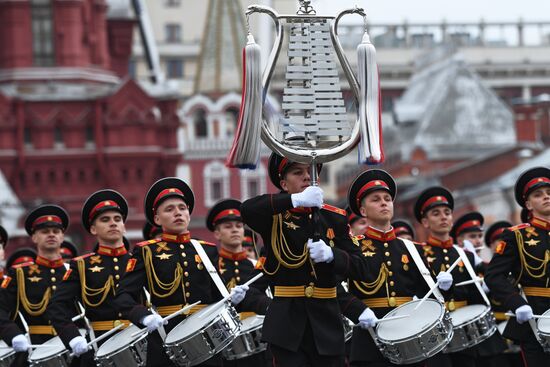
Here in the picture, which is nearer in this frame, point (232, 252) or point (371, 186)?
point (371, 186)

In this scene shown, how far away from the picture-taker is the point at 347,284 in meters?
13.1

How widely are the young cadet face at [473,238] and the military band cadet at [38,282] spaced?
3988 millimetres

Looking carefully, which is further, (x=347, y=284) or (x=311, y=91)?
(x=347, y=284)

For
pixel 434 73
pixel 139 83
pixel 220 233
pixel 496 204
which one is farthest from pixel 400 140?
pixel 220 233

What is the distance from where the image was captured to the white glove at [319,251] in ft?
35.6

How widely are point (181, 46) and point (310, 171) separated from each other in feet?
300

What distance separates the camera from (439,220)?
14.5 meters

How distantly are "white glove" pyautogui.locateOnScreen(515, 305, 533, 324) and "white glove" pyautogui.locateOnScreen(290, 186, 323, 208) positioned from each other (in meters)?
2.32

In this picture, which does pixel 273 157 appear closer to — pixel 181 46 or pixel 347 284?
pixel 347 284

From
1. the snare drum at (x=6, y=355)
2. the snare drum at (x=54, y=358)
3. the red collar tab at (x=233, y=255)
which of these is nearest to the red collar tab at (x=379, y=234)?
the red collar tab at (x=233, y=255)

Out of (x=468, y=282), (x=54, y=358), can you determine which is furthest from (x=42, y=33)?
(x=468, y=282)

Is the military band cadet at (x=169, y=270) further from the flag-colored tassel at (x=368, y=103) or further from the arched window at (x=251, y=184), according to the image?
the arched window at (x=251, y=184)

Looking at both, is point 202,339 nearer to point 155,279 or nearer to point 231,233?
point 155,279

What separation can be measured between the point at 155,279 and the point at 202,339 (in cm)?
83
